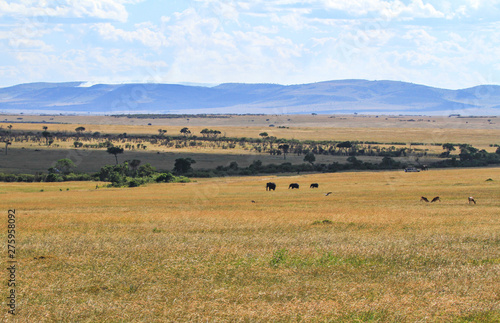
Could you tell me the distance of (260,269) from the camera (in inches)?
543

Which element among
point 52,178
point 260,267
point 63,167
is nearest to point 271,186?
point 52,178

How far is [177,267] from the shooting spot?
14.1 metres

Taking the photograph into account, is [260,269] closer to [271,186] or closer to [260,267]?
[260,267]

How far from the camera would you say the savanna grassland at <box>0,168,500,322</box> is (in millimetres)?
10375

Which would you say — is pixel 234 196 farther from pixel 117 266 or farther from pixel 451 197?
pixel 117 266

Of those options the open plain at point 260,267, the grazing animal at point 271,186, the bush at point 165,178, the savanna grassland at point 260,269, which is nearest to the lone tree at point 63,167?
the bush at point 165,178

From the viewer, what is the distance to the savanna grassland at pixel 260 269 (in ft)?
34.0

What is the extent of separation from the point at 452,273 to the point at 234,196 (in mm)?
30204

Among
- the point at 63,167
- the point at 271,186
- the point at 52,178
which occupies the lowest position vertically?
the point at 52,178

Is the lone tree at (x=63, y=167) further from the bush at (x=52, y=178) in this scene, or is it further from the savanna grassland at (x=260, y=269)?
the savanna grassland at (x=260, y=269)

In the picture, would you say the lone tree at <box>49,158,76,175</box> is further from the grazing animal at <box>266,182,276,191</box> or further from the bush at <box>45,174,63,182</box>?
the grazing animal at <box>266,182,276,191</box>

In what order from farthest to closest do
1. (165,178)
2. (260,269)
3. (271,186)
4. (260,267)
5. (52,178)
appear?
(52,178) < (165,178) < (271,186) < (260,267) < (260,269)

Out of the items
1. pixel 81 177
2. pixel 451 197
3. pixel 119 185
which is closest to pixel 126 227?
pixel 451 197

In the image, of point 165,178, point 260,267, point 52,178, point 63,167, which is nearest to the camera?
point 260,267
